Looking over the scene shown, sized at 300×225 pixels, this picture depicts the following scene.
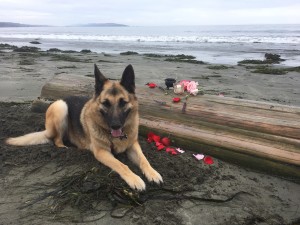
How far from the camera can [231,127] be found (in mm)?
4891

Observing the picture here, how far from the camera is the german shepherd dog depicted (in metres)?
4.26

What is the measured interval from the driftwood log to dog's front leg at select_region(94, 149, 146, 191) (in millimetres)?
1232

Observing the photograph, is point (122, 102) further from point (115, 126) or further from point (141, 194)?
point (141, 194)

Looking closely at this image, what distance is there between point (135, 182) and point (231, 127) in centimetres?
185

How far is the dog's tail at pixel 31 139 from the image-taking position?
5195 millimetres

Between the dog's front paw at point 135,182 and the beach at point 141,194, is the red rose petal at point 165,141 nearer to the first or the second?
the beach at point 141,194

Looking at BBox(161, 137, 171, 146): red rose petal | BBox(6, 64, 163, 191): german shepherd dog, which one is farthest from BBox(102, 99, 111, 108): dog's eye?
BBox(161, 137, 171, 146): red rose petal

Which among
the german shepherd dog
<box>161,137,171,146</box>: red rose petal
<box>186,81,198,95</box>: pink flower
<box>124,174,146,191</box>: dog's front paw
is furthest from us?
<box>186,81,198,95</box>: pink flower

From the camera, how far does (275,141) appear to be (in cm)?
448

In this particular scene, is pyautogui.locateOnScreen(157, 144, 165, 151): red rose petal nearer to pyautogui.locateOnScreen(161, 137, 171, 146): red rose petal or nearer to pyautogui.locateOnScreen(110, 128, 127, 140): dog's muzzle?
pyautogui.locateOnScreen(161, 137, 171, 146): red rose petal

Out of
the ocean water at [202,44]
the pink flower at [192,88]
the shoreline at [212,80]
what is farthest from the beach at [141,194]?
the ocean water at [202,44]

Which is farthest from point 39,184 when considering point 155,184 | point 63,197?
point 155,184

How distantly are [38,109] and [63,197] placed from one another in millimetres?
3663

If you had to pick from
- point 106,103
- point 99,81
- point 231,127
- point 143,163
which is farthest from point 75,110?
point 231,127
